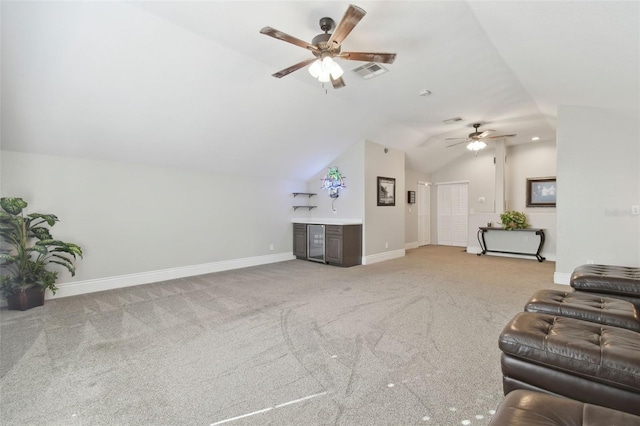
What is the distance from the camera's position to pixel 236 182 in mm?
6176

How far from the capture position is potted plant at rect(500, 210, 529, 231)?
23.6 ft

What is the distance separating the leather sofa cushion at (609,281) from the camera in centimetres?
278

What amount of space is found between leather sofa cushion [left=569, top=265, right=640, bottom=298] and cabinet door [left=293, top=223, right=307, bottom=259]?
4.84 meters

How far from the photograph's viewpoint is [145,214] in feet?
16.4

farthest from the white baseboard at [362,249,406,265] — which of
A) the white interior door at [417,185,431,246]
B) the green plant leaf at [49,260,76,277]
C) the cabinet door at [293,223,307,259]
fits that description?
the green plant leaf at [49,260,76,277]

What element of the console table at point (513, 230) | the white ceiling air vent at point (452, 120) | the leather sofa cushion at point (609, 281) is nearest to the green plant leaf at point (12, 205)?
the leather sofa cushion at point (609, 281)

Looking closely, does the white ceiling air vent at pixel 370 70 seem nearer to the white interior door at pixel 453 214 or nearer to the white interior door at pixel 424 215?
the white interior door at pixel 424 215

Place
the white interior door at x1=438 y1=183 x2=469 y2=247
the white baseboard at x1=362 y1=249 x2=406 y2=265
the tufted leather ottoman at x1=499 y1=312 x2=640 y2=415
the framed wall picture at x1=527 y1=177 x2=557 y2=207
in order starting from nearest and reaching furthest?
the tufted leather ottoman at x1=499 y1=312 x2=640 y2=415 → the white baseboard at x1=362 y1=249 x2=406 y2=265 → the framed wall picture at x1=527 y1=177 x2=557 y2=207 → the white interior door at x1=438 y1=183 x2=469 y2=247

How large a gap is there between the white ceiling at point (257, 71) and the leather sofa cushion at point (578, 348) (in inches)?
85.3

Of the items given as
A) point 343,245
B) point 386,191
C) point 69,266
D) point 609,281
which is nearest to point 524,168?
point 386,191

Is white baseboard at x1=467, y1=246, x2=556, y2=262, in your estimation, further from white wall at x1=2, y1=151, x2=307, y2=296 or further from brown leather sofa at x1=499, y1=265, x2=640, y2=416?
brown leather sofa at x1=499, y1=265, x2=640, y2=416

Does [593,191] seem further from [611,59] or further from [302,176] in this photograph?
[302,176]

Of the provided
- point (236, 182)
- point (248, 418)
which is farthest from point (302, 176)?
point (248, 418)

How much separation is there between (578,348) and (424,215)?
8.37 meters
